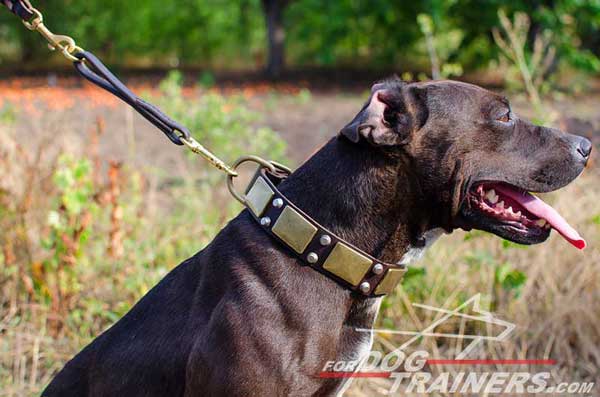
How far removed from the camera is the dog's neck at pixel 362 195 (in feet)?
8.74

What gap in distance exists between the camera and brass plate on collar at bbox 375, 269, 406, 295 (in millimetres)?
2699

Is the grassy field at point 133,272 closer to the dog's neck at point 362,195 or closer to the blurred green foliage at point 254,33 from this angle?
the dog's neck at point 362,195

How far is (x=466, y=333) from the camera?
4.48 metres

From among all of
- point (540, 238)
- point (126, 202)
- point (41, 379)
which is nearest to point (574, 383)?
point (540, 238)

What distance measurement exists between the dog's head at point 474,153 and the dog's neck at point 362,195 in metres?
0.04

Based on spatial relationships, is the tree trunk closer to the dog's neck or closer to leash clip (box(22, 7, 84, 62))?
leash clip (box(22, 7, 84, 62))

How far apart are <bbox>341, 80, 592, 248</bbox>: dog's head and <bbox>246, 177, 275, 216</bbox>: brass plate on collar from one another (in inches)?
13.6

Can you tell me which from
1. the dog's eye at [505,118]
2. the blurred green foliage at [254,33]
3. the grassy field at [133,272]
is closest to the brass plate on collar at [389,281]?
the dog's eye at [505,118]

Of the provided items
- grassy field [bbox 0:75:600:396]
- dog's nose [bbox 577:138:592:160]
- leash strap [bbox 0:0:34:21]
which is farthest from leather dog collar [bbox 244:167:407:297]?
grassy field [bbox 0:75:600:396]

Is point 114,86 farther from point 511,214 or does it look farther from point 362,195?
point 511,214

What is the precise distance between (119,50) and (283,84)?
233 inches

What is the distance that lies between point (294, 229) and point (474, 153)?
69 centimetres

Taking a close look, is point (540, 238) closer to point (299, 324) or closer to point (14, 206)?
point (299, 324)

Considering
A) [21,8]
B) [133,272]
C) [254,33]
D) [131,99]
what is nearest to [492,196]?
[131,99]
